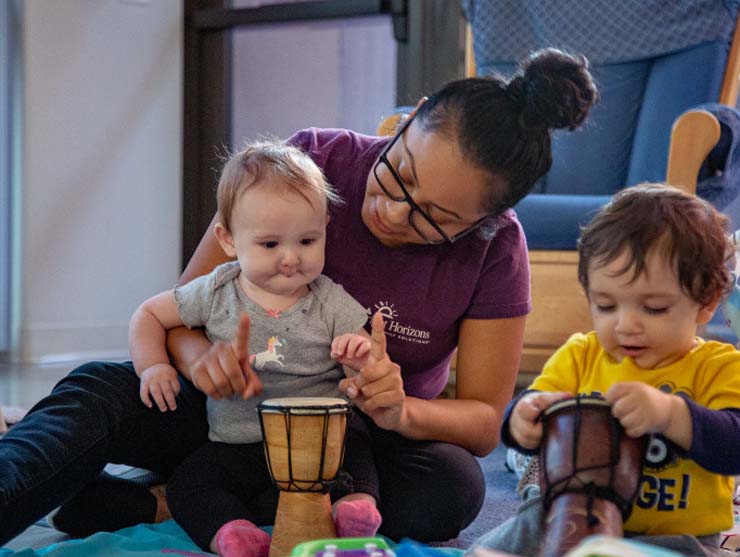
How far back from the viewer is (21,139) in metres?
4.12

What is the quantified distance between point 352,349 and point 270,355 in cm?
20

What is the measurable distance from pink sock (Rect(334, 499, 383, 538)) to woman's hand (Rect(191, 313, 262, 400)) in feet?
0.71

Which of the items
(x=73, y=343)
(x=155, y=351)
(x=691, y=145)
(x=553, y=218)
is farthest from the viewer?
(x=73, y=343)

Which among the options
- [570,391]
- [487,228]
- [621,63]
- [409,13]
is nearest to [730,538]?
[570,391]

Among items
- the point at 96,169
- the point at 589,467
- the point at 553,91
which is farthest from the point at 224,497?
the point at 96,169

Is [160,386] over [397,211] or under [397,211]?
under

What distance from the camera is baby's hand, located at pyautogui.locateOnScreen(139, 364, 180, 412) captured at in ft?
4.97

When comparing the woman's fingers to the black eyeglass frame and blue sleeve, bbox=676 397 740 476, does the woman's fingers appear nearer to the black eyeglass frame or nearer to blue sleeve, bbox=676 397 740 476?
the black eyeglass frame

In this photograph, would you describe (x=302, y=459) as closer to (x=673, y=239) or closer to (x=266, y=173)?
(x=266, y=173)

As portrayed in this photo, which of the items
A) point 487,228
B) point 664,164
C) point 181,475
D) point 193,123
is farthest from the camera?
point 193,123

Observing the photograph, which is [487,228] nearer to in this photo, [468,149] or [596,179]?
[468,149]

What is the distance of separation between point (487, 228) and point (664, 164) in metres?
1.82

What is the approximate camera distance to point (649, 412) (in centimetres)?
117

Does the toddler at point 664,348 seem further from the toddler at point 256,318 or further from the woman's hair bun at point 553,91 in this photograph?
the toddler at point 256,318
